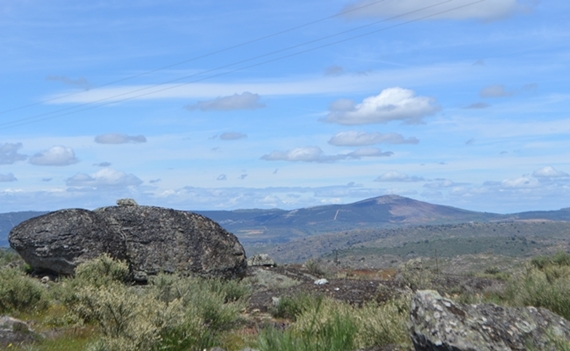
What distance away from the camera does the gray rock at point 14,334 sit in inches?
441

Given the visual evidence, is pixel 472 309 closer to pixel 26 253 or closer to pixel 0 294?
pixel 0 294

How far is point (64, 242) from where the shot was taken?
21.5 meters

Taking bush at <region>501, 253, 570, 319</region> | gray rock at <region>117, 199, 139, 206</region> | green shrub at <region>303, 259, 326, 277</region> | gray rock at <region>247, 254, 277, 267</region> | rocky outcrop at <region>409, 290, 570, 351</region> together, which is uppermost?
gray rock at <region>117, 199, 139, 206</region>

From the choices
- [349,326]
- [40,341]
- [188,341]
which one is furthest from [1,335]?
[349,326]

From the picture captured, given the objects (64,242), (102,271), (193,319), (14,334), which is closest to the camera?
(193,319)

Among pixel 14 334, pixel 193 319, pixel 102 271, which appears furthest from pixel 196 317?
A: pixel 102 271

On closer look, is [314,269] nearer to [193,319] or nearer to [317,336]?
[193,319]

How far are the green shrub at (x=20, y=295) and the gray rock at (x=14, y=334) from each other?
9.39 feet

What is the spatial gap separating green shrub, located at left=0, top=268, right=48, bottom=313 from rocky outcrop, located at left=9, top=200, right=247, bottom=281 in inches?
189

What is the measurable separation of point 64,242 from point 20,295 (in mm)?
5631

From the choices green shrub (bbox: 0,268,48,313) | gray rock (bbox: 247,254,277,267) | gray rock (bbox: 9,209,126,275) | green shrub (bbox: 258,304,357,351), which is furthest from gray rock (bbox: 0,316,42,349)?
gray rock (bbox: 247,254,277,267)

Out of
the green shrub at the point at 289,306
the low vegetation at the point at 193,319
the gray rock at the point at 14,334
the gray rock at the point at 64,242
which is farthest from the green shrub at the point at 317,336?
the gray rock at the point at 64,242

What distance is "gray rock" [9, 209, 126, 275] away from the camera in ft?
70.3

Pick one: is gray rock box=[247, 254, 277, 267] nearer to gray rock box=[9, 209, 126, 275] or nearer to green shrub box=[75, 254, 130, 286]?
gray rock box=[9, 209, 126, 275]
